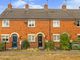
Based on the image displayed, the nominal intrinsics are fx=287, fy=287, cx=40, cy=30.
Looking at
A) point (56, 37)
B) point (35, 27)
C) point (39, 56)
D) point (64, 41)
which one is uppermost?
point (35, 27)

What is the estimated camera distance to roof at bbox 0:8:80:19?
56281 millimetres

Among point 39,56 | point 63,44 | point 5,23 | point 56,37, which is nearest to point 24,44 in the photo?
point 5,23

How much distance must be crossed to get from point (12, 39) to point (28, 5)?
8.66 m

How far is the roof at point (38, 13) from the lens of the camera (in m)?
56.3

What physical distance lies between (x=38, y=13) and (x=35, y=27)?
341 centimetres

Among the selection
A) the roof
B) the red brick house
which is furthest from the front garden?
the roof

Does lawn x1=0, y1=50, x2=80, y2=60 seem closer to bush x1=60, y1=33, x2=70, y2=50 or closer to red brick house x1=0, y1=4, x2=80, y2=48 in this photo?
bush x1=60, y1=33, x2=70, y2=50

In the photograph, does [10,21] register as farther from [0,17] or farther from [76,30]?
[76,30]

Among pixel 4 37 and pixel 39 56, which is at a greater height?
pixel 4 37

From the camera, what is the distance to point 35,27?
55.8 metres

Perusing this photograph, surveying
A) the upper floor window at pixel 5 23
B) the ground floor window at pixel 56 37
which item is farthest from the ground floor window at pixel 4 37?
the ground floor window at pixel 56 37

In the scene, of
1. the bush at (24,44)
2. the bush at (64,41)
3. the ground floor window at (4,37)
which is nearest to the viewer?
the bush at (64,41)

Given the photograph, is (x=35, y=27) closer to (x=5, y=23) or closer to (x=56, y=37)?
(x=56, y=37)

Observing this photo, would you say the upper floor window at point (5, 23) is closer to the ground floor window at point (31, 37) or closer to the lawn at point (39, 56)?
the ground floor window at point (31, 37)
